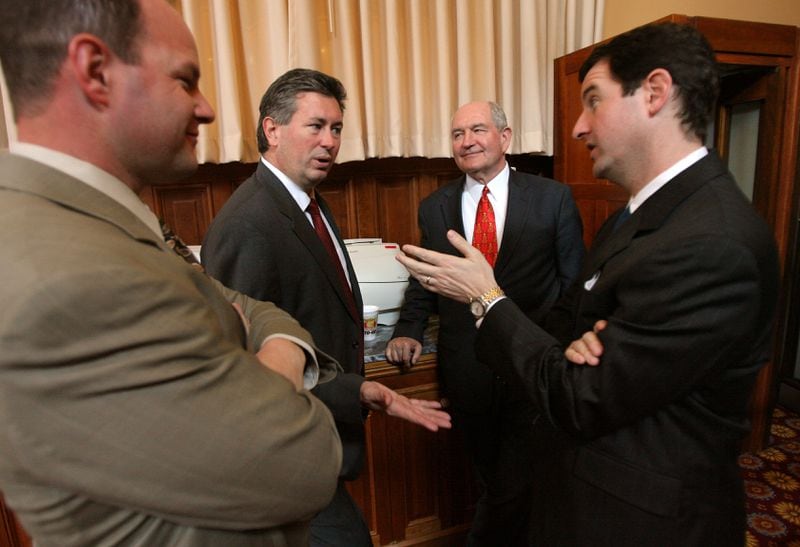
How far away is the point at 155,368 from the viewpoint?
19.5 inches

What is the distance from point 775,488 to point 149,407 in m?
2.75

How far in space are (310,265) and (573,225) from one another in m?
1.06

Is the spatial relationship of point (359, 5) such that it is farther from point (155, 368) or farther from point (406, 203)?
point (155, 368)

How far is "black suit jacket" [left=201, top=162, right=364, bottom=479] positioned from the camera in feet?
4.29

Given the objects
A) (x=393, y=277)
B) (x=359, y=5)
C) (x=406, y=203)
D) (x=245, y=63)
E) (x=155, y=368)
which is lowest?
(x=393, y=277)

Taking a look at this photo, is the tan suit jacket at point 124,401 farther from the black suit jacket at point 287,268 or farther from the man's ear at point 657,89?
the man's ear at point 657,89

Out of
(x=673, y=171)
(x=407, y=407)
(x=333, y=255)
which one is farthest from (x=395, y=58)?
(x=407, y=407)

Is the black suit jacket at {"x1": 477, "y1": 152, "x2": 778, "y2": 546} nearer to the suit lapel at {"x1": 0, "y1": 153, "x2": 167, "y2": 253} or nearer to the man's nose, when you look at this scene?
the man's nose

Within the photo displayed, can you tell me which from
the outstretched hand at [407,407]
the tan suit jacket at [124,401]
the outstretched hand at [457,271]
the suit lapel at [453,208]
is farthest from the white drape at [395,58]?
the tan suit jacket at [124,401]

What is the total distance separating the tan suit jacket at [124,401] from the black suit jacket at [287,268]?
0.65m

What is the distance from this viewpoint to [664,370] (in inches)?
35.3

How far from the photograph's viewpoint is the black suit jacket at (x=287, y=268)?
1.31 meters

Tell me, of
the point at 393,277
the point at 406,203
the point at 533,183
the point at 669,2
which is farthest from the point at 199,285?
the point at 669,2

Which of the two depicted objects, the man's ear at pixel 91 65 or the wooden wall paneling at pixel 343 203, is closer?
the man's ear at pixel 91 65
